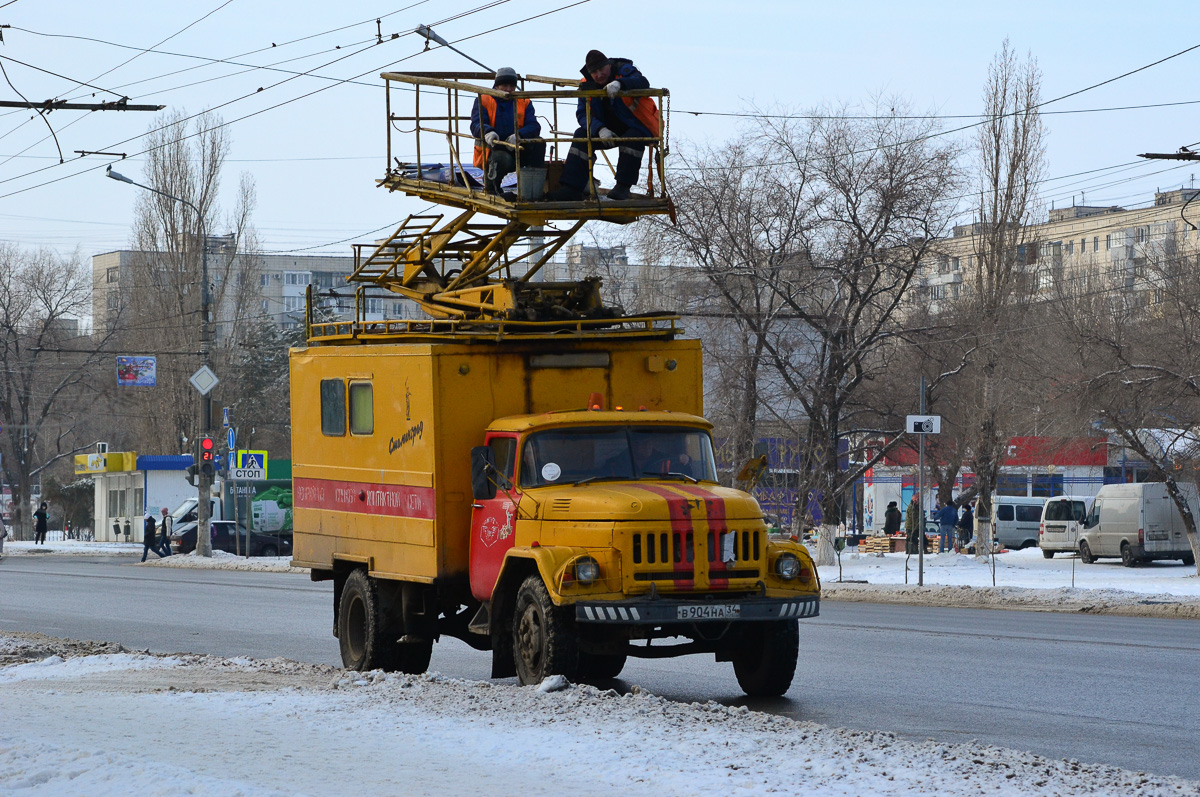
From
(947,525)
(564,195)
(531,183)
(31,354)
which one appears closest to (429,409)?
(531,183)

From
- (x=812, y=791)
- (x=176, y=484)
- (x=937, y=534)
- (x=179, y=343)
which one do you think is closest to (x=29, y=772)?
(x=812, y=791)

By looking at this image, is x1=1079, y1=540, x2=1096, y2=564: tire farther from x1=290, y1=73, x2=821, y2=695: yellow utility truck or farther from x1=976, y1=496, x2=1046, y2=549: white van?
x1=290, y1=73, x2=821, y2=695: yellow utility truck

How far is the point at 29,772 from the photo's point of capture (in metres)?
7.13

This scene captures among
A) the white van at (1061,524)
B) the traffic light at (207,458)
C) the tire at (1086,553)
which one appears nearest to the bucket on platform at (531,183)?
the tire at (1086,553)

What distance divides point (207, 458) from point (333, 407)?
2923 cm

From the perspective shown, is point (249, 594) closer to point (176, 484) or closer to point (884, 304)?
point (884, 304)

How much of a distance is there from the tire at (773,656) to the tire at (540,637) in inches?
62.4

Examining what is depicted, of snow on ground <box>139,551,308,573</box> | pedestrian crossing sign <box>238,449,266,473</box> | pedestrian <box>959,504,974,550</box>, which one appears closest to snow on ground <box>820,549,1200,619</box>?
pedestrian <box>959,504,974,550</box>

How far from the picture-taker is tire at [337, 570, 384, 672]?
43.8ft

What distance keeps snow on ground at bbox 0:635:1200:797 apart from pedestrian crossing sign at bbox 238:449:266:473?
31.1m

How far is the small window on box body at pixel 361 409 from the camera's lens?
13383mm

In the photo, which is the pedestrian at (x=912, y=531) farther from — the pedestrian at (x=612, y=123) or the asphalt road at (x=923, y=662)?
the pedestrian at (x=612, y=123)

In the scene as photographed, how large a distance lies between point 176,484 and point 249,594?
3626cm

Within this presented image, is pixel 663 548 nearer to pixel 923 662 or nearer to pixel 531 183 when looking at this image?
pixel 531 183
